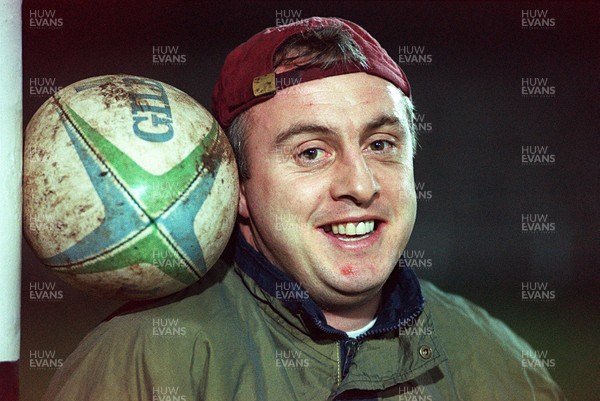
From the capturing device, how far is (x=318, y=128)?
8.17ft

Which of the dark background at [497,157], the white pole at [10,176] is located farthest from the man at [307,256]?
the dark background at [497,157]

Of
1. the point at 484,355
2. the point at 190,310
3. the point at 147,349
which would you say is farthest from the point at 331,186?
the point at 484,355

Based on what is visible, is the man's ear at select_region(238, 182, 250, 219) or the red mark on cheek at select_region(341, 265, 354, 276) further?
the man's ear at select_region(238, 182, 250, 219)

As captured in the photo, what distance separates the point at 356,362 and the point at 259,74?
105cm

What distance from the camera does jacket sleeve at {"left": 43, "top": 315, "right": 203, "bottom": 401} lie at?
2250 millimetres

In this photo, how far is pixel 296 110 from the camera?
8.24 feet

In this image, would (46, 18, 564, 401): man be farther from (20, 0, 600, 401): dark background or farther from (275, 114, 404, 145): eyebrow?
(20, 0, 600, 401): dark background

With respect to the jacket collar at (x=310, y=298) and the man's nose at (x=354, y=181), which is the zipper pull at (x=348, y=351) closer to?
the jacket collar at (x=310, y=298)

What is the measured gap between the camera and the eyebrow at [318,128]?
2.49 meters

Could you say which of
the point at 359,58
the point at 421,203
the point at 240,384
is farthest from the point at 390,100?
the point at 421,203

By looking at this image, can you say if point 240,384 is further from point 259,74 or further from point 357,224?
point 259,74

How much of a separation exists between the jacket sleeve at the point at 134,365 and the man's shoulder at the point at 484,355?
3.47ft

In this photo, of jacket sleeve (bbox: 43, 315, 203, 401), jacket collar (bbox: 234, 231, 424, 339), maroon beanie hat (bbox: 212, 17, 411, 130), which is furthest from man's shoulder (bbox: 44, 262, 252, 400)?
maroon beanie hat (bbox: 212, 17, 411, 130)

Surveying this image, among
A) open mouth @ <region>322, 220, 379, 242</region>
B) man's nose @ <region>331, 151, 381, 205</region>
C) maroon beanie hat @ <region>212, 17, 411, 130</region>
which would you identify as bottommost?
open mouth @ <region>322, 220, 379, 242</region>
